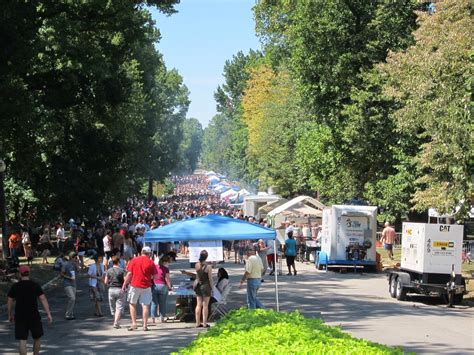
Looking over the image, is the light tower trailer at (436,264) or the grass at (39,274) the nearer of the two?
the light tower trailer at (436,264)

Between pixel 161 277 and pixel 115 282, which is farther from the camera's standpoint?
pixel 115 282

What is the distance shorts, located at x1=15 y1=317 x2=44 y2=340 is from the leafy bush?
5202 mm

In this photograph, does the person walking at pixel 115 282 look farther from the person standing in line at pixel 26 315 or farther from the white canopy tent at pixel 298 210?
the white canopy tent at pixel 298 210

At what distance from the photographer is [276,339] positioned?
7.42 meters

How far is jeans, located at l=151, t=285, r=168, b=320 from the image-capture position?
18.7 metres

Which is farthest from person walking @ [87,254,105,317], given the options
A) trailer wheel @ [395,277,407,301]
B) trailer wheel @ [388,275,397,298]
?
trailer wheel @ [388,275,397,298]

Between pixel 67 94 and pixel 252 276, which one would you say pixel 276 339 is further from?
pixel 67 94

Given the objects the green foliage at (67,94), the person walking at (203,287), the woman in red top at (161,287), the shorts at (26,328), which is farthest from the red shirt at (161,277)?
the green foliage at (67,94)

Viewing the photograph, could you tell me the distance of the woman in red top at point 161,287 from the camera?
1861 cm

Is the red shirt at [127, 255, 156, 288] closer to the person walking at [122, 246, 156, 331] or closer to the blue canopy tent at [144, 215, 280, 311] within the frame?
the person walking at [122, 246, 156, 331]

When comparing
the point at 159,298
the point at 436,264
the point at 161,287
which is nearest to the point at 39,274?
the point at 159,298

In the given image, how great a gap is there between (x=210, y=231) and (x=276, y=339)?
12.6m

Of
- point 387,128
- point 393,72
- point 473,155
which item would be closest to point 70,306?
point 473,155

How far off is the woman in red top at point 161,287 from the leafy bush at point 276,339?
9.58 m
